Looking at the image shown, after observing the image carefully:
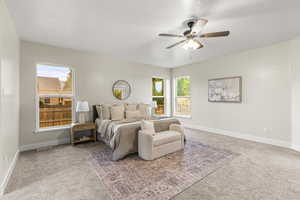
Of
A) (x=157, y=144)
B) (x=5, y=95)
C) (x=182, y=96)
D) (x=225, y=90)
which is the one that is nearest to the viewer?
(x=5, y=95)

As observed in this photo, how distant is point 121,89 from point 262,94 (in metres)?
4.37

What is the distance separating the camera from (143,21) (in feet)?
8.18

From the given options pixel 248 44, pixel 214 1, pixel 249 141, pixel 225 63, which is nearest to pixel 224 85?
pixel 225 63

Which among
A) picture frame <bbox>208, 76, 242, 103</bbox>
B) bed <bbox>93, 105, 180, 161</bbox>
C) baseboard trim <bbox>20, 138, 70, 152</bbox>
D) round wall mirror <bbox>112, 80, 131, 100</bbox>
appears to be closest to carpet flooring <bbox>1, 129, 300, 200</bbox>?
baseboard trim <bbox>20, 138, 70, 152</bbox>

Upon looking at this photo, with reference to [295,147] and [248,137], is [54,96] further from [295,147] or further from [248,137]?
[295,147]

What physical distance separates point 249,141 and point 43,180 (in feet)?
16.2

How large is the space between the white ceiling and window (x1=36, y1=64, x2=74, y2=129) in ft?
2.54

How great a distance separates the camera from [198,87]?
546cm

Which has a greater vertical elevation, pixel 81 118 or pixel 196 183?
pixel 81 118

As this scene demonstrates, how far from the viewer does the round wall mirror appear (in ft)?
15.8

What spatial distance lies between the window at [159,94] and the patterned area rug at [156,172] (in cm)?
328

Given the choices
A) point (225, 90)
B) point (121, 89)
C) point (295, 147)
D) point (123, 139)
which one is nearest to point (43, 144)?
point (123, 139)

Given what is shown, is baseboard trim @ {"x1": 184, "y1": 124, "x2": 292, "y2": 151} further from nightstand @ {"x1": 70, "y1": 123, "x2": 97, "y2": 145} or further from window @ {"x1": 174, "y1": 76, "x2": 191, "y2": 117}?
nightstand @ {"x1": 70, "y1": 123, "x2": 97, "y2": 145}

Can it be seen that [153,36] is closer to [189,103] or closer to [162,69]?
[162,69]
